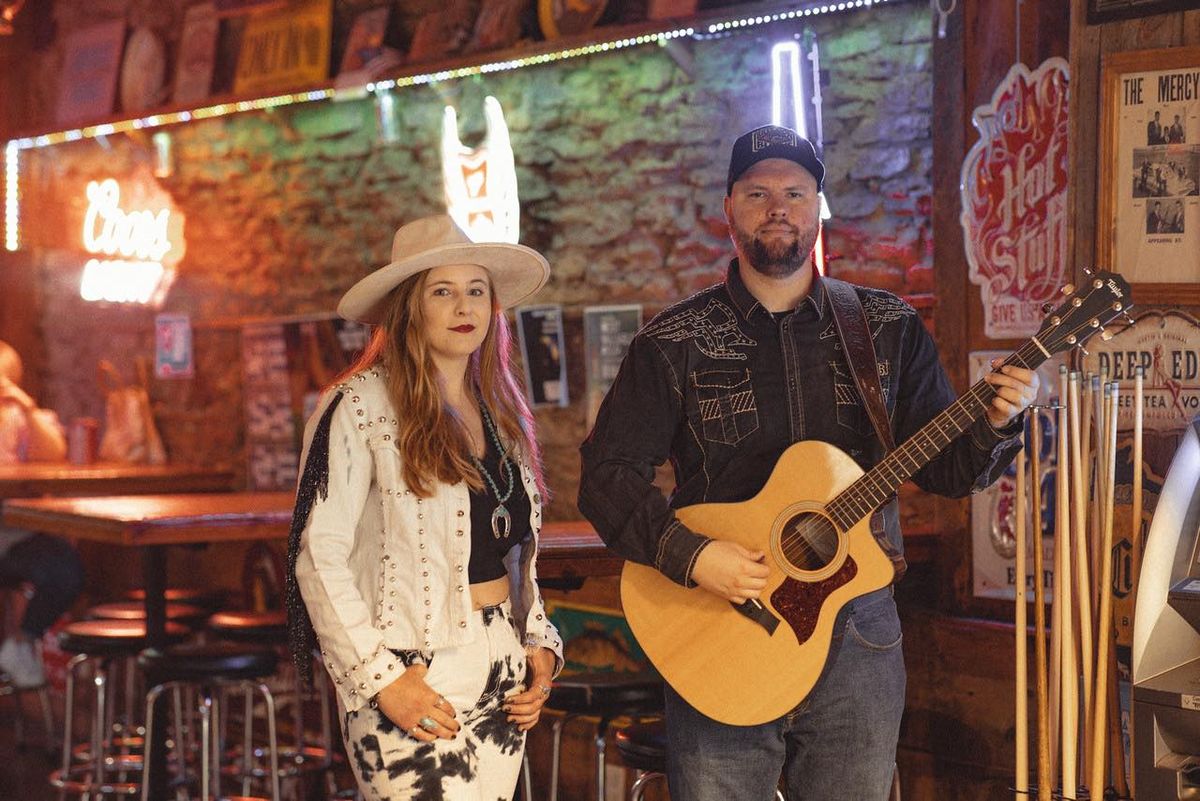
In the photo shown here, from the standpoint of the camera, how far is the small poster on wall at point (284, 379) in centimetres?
697

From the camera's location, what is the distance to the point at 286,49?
6.96m

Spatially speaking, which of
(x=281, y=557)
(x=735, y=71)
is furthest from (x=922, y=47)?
(x=281, y=557)

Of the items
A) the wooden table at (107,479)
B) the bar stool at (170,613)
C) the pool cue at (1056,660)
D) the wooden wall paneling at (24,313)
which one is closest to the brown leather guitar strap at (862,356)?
the pool cue at (1056,660)

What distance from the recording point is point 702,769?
2.81 metres

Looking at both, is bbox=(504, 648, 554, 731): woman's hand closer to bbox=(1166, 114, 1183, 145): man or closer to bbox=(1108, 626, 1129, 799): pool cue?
bbox=(1108, 626, 1129, 799): pool cue

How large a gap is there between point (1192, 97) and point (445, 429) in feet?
5.99

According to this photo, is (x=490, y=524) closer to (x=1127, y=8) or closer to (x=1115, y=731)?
(x=1115, y=731)

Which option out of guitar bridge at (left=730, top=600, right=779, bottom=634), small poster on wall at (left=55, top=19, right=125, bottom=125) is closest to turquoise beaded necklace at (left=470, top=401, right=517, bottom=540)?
guitar bridge at (left=730, top=600, right=779, bottom=634)

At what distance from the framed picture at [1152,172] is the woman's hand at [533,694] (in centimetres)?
157

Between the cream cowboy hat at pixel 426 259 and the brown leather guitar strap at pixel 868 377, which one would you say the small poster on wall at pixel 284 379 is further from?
the brown leather guitar strap at pixel 868 377

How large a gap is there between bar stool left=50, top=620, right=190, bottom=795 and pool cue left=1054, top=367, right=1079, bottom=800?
10.4ft

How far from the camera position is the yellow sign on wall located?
6793 millimetres

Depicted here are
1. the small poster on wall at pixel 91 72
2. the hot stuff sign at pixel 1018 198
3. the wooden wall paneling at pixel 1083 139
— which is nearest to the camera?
the wooden wall paneling at pixel 1083 139

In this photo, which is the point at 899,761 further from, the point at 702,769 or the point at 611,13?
the point at 611,13
